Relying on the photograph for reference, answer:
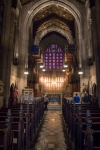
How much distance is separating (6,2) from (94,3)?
6880 millimetres

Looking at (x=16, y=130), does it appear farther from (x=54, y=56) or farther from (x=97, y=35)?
(x=54, y=56)

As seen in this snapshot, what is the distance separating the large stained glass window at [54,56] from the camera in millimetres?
28422

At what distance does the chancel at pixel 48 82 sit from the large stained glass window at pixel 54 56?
1240 millimetres

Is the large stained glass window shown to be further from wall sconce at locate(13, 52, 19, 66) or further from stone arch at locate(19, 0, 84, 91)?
wall sconce at locate(13, 52, 19, 66)

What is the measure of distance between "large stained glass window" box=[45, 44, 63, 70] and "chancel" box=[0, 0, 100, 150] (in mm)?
1240

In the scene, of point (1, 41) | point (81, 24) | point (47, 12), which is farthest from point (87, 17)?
point (1, 41)

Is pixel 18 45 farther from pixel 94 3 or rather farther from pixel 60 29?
pixel 60 29

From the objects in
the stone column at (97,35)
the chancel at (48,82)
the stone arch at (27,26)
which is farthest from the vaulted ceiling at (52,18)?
the stone column at (97,35)

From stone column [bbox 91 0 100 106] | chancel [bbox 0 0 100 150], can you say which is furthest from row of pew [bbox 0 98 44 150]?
stone column [bbox 91 0 100 106]

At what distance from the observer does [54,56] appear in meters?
28.7

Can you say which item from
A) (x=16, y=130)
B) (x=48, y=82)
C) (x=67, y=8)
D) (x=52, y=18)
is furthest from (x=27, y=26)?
(x=48, y=82)

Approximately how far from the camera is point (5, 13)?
964 centimetres

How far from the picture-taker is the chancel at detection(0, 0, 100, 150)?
3.71 metres

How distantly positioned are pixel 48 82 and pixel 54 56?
20.1 feet
